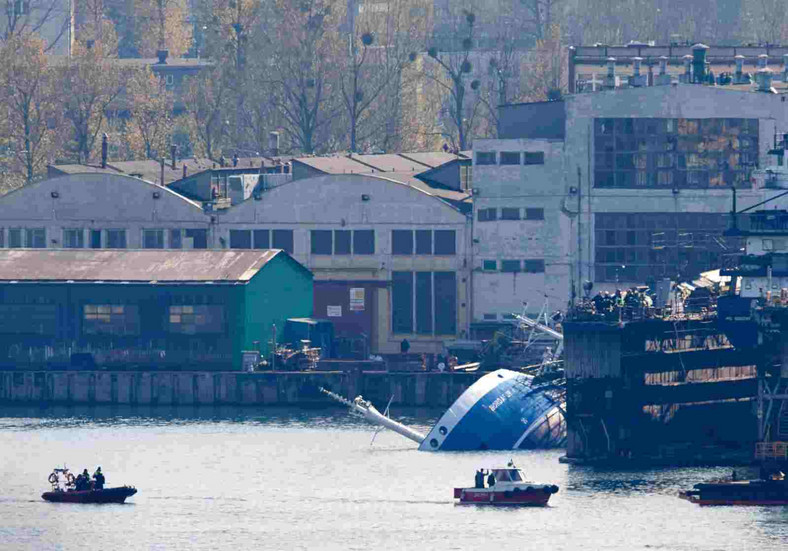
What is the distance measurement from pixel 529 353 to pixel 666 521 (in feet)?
146

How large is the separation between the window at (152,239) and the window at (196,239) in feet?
6.34

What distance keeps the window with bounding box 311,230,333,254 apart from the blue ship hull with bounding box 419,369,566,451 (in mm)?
39533

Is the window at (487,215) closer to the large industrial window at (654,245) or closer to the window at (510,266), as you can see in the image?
the window at (510,266)

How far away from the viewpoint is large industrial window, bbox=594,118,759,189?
184 meters

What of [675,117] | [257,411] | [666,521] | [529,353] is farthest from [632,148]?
[666,521]

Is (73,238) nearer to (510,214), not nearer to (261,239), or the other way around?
(261,239)

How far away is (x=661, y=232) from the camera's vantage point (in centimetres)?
18362

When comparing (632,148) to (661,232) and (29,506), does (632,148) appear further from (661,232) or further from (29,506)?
(29,506)

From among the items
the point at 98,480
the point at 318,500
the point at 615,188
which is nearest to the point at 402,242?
the point at 615,188

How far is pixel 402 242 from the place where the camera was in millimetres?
188500

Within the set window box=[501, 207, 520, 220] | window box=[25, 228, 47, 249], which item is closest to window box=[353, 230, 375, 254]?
window box=[501, 207, 520, 220]

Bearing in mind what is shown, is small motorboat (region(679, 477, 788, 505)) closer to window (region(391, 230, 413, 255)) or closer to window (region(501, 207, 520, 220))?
window (region(501, 207, 520, 220))

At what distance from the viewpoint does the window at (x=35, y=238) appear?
19562cm

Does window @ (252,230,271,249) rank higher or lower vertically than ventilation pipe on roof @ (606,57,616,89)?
A: lower
